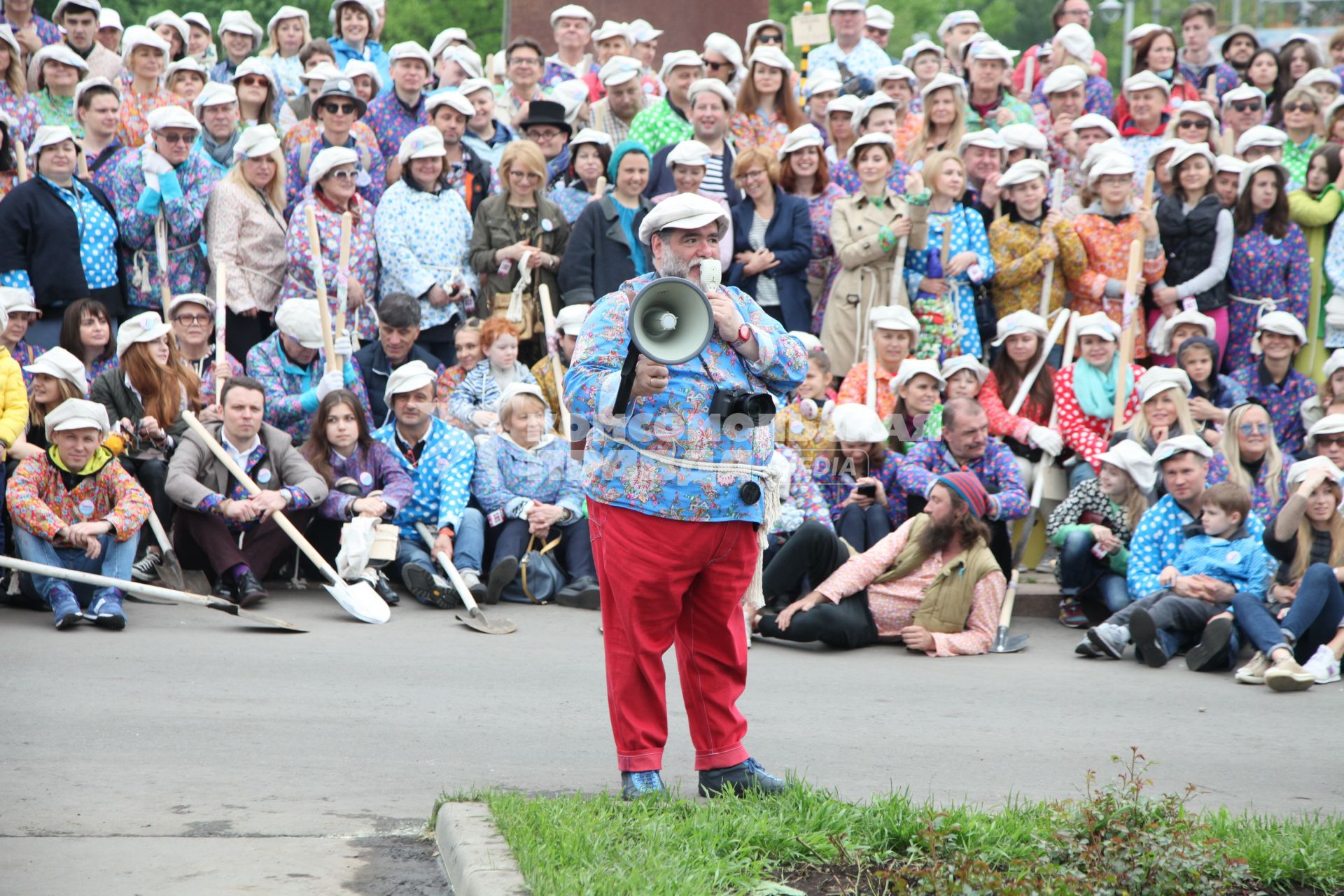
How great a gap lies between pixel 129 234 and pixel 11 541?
2.59 m

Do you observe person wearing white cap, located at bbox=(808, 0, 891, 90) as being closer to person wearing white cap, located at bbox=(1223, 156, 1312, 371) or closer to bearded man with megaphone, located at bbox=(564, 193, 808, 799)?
person wearing white cap, located at bbox=(1223, 156, 1312, 371)

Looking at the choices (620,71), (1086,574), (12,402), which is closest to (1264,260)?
(1086,574)

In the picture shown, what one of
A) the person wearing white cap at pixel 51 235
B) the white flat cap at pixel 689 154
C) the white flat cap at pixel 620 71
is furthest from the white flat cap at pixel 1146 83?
the person wearing white cap at pixel 51 235

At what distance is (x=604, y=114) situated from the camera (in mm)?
12398

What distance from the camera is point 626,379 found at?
4852 mm

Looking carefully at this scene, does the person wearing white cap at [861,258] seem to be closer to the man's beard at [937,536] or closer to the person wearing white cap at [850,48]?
the man's beard at [937,536]

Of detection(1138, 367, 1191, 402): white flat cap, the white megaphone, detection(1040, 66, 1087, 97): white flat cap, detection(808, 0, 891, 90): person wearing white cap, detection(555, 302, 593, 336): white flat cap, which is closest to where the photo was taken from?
the white megaphone

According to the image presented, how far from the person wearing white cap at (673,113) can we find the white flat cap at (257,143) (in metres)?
2.79

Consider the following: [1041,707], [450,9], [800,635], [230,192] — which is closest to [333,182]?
[230,192]

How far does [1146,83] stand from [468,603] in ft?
24.1

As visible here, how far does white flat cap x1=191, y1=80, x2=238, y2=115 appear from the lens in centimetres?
1066

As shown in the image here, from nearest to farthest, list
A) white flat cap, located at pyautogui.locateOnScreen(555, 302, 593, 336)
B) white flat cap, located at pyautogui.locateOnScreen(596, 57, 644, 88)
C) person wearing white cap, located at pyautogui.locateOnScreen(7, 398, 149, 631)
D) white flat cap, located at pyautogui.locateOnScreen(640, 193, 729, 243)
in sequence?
1. white flat cap, located at pyautogui.locateOnScreen(640, 193, 729, 243)
2. person wearing white cap, located at pyautogui.locateOnScreen(7, 398, 149, 631)
3. white flat cap, located at pyautogui.locateOnScreen(555, 302, 593, 336)
4. white flat cap, located at pyautogui.locateOnScreen(596, 57, 644, 88)

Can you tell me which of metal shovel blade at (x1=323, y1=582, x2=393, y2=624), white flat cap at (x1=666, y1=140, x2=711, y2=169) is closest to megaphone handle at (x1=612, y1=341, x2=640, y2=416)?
metal shovel blade at (x1=323, y1=582, x2=393, y2=624)

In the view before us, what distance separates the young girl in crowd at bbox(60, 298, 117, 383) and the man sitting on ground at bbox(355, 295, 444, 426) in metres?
1.58
